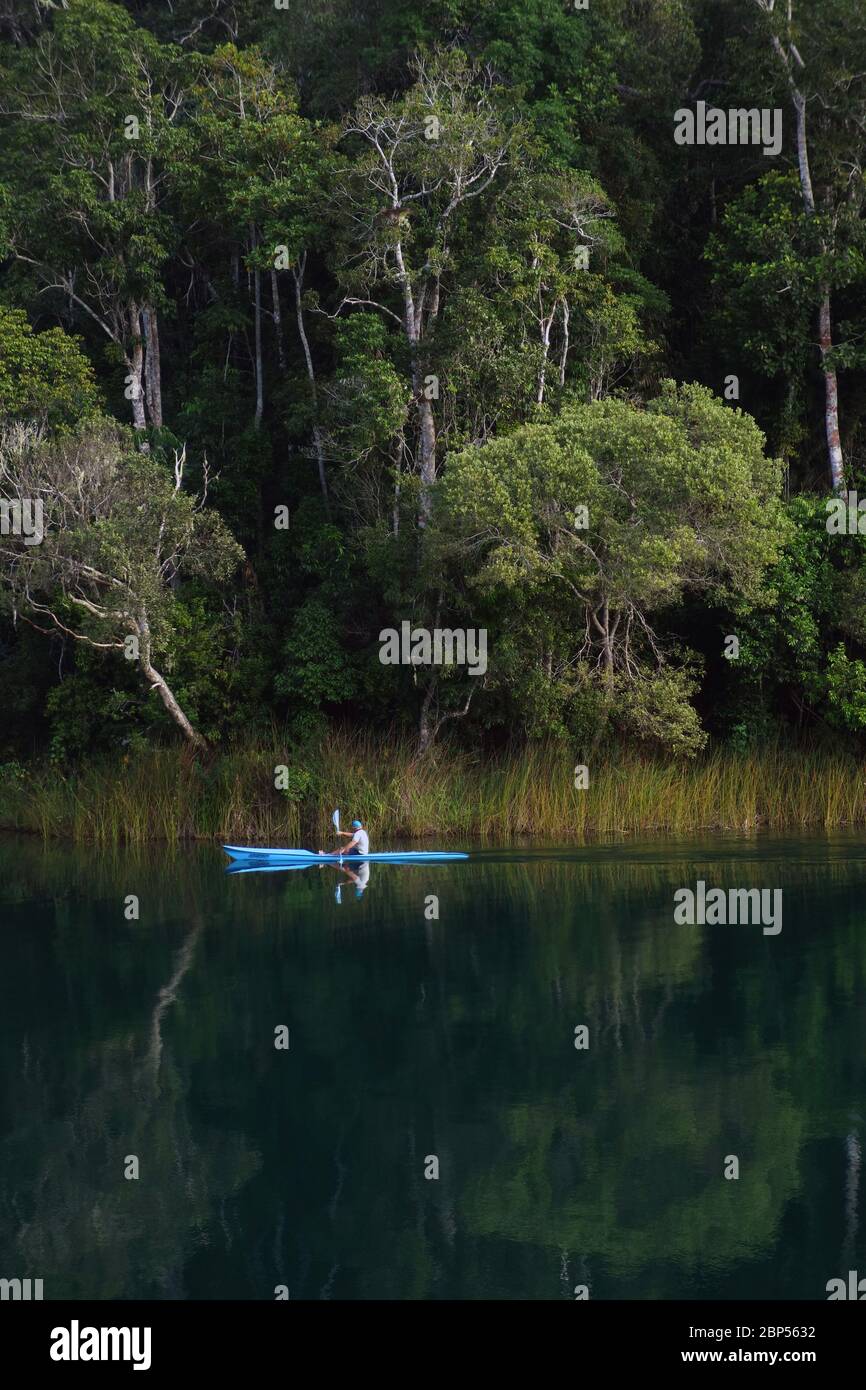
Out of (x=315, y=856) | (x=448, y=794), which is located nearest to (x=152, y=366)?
(x=448, y=794)

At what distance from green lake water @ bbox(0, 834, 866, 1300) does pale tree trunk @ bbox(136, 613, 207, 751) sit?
22.7 ft

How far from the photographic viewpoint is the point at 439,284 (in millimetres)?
26031

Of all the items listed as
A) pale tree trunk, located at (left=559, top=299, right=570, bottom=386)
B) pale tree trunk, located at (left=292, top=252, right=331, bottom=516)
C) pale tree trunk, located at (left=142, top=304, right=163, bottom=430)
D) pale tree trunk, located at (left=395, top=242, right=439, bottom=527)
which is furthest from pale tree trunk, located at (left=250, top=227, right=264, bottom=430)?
pale tree trunk, located at (left=559, top=299, right=570, bottom=386)

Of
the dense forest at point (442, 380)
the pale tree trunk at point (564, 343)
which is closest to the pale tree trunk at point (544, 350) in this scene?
the dense forest at point (442, 380)

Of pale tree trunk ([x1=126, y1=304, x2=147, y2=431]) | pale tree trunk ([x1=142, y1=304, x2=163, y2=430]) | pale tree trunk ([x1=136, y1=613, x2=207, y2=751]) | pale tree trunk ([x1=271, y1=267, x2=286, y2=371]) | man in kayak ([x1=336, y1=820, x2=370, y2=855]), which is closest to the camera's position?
man in kayak ([x1=336, y1=820, x2=370, y2=855])

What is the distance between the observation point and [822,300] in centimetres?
2664

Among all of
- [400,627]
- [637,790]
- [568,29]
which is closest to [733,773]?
[637,790]

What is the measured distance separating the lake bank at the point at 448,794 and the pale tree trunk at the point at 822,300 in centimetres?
567

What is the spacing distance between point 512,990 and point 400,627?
514 inches

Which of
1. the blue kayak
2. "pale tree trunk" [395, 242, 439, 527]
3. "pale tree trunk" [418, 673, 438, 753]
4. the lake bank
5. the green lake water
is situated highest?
"pale tree trunk" [395, 242, 439, 527]

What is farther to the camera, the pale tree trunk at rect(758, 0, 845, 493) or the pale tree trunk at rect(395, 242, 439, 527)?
the pale tree trunk at rect(758, 0, 845, 493)

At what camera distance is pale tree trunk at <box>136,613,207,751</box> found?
23.9m

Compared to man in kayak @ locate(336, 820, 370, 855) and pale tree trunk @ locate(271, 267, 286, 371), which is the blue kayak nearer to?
man in kayak @ locate(336, 820, 370, 855)

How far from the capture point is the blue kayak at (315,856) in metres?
20.5
